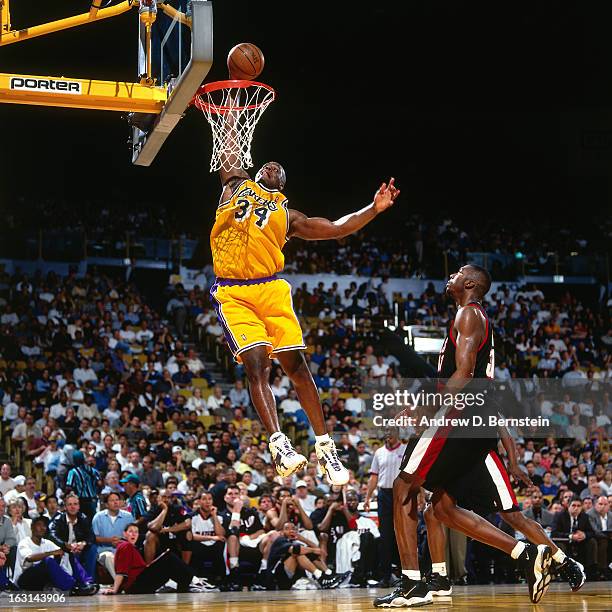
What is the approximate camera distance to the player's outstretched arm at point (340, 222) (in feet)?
20.2

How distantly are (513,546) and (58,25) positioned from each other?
454 cm

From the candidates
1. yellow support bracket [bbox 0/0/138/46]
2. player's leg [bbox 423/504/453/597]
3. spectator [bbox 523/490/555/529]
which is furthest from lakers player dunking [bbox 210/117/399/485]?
spectator [bbox 523/490/555/529]

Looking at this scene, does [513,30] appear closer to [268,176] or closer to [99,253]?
[99,253]

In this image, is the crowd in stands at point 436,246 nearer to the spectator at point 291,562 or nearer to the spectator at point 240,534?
the spectator at point 240,534

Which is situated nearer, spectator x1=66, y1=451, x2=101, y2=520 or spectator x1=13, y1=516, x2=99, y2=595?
spectator x1=13, y1=516, x2=99, y2=595

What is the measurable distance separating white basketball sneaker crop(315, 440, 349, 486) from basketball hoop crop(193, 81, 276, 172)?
1.95m

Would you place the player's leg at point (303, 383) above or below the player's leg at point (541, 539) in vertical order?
above

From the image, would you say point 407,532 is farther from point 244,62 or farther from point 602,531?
point 602,531

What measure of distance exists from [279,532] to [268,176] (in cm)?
564

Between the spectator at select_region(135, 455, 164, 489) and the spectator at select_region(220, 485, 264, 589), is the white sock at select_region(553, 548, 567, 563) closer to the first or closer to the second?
the spectator at select_region(220, 485, 264, 589)

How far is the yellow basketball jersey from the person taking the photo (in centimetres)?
602

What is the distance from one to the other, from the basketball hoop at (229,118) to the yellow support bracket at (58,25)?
0.83m

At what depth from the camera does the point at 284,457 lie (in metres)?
5.63

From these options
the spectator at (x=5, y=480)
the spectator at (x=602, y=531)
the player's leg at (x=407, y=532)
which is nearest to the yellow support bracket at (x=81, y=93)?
the player's leg at (x=407, y=532)
